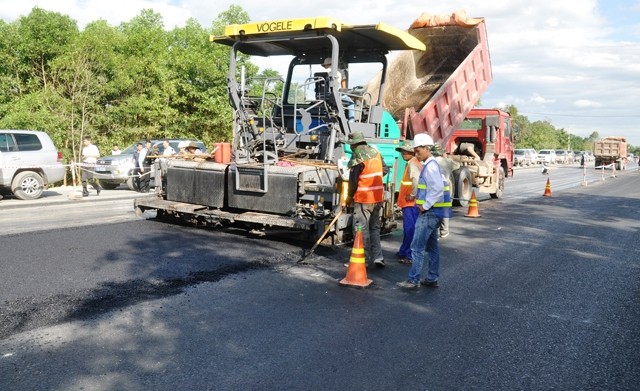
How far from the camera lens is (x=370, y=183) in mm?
6922

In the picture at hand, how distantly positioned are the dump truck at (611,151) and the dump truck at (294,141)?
40901 mm

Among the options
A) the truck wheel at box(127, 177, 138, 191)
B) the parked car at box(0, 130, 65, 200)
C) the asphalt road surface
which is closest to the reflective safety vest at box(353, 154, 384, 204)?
the asphalt road surface

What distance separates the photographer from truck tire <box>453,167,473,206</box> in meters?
13.7

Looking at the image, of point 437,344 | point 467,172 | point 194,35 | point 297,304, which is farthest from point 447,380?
point 194,35

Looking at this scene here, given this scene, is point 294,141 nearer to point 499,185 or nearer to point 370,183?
point 370,183

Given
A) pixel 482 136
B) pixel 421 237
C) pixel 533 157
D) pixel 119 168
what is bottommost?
pixel 421 237

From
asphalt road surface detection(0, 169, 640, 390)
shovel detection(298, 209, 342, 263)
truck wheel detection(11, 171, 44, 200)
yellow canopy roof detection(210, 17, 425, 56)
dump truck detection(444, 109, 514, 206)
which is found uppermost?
yellow canopy roof detection(210, 17, 425, 56)

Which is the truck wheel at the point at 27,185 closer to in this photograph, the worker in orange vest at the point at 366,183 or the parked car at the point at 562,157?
the worker in orange vest at the point at 366,183

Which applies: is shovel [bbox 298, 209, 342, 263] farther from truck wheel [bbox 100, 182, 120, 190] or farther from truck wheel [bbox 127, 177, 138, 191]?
truck wheel [bbox 100, 182, 120, 190]

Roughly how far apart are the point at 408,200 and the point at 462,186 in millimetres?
6615

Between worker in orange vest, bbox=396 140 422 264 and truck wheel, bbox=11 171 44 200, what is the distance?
402 inches

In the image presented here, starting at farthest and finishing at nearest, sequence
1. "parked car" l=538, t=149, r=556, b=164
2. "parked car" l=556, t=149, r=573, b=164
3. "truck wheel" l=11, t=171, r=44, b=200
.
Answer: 1. "parked car" l=556, t=149, r=573, b=164
2. "parked car" l=538, t=149, r=556, b=164
3. "truck wheel" l=11, t=171, r=44, b=200

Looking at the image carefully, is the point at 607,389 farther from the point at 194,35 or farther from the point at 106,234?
the point at 194,35

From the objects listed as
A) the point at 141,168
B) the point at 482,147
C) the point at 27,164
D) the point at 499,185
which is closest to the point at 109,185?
the point at 141,168
